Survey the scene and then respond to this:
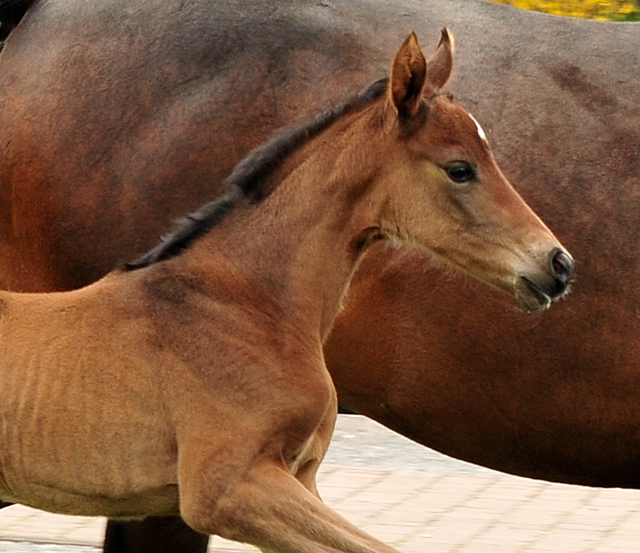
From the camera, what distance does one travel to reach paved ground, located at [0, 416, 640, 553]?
19.3 ft

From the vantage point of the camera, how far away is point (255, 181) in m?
4.11

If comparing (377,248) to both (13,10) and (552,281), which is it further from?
(13,10)

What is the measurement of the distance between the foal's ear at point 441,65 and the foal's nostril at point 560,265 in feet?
1.76

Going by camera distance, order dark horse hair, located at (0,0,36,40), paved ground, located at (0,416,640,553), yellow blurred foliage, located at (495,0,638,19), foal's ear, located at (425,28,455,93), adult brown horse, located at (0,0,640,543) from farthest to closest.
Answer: yellow blurred foliage, located at (495,0,638,19)
paved ground, located at (0,416,640,553)
dark horse hair, located at (0,0,36,40)
adult brown horse, located at (0,0,640,543)
foal's ear, located at (425,28,455,93)

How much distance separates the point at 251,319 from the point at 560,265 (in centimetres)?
78

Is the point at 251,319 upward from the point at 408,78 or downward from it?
downward

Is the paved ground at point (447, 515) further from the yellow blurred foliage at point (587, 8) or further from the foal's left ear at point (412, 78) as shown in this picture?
the yellow blurred foliage at point (587, 8)

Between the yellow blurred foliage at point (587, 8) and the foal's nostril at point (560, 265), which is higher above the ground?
the foal's nostril at point (560, 265)

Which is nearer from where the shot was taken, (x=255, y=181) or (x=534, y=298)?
(x=534, y=298)

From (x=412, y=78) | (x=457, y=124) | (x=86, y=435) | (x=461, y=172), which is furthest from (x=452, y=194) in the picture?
(x=86, y=435)

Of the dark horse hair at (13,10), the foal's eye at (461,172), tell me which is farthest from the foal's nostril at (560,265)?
the dark horse hair at (13,10)

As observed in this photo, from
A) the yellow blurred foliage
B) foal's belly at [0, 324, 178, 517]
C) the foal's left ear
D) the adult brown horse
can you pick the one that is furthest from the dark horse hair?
the yellow blurred foliage

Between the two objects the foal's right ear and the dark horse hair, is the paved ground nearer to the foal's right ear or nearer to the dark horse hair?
the dark horse hair

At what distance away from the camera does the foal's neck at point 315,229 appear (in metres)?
4.02
